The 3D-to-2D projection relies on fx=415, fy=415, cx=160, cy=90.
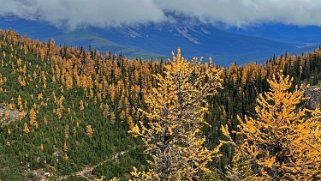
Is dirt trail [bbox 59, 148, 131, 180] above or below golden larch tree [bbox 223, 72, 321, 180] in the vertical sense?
below

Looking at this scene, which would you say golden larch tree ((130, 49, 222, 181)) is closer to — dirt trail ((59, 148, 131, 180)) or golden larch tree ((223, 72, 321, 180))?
golden larch tree ((223, 72, 321, 180))

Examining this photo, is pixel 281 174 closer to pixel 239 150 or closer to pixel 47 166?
pixel 239 150

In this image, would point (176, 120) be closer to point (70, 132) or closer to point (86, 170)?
point (86, 170)

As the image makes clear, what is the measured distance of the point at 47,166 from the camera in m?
134

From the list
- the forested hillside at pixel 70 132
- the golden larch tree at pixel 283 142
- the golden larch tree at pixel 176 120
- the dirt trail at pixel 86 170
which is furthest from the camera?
the forested hillside at pixel 70 132

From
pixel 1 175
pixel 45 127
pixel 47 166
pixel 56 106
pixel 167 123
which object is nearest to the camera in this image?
pixel 167 123

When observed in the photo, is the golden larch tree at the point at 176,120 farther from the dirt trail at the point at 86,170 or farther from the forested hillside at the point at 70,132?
the dirt trail at the point at 86,170

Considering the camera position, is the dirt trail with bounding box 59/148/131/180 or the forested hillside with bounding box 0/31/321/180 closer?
the dirt trail with bounding box 59/148/131/180

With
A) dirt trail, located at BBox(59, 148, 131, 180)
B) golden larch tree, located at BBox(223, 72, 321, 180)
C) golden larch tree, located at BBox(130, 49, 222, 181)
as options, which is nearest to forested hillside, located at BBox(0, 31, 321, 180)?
dirt trail, located at BBox(59, 148, 131, 180)

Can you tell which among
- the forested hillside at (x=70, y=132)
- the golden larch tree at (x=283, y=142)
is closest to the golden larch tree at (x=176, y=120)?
the golden larch tree at (x=283, y=142)

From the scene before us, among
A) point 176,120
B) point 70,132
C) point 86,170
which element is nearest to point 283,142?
point 176,120

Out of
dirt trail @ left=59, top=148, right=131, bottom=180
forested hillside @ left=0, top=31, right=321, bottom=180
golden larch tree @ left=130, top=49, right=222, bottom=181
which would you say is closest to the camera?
golden larch tree @ left=130, top=49, right=222, bottom=181

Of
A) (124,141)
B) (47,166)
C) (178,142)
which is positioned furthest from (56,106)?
(178,142)

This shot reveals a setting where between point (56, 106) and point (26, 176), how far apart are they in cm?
6037
